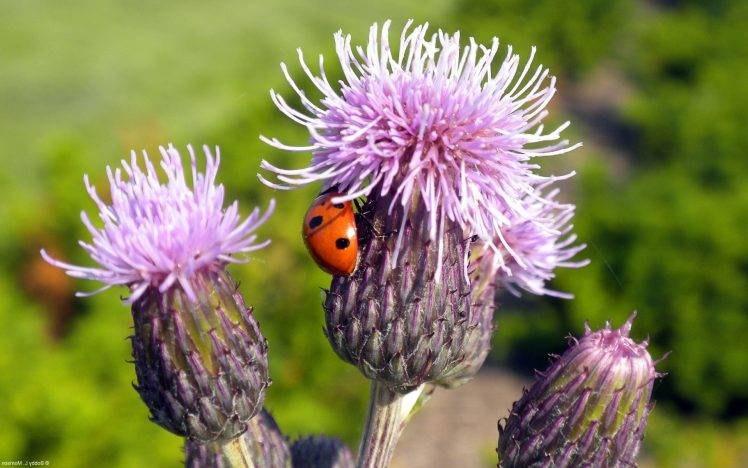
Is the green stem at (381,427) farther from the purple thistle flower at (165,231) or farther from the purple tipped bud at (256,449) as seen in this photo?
the purple thistle flower at (165,231)

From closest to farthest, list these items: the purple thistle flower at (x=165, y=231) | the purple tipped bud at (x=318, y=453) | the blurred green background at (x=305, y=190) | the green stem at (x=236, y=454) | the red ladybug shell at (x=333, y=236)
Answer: the purple thistle flower at (x=165, y=231)
the red ladybug shell at (x=333, y=236)
the green stem at (x=236, y=454)
the purple tipped bud at (x=318, y=453)
the blurred green background at (x=305, y=190)

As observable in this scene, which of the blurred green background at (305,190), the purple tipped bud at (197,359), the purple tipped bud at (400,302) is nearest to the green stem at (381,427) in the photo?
the purple tipped bud at (400,302)

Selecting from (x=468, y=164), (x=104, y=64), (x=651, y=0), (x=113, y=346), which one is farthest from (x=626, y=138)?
(x=468, y=164)

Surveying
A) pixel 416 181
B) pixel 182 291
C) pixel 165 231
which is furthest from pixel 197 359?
pixel 416 181

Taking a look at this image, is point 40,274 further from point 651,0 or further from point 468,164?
point 651,0

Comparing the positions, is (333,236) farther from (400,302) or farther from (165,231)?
(165,231)

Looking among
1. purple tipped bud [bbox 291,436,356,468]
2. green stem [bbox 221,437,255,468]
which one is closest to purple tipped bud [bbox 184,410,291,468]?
green stem [bbox 221,437,255,468]
